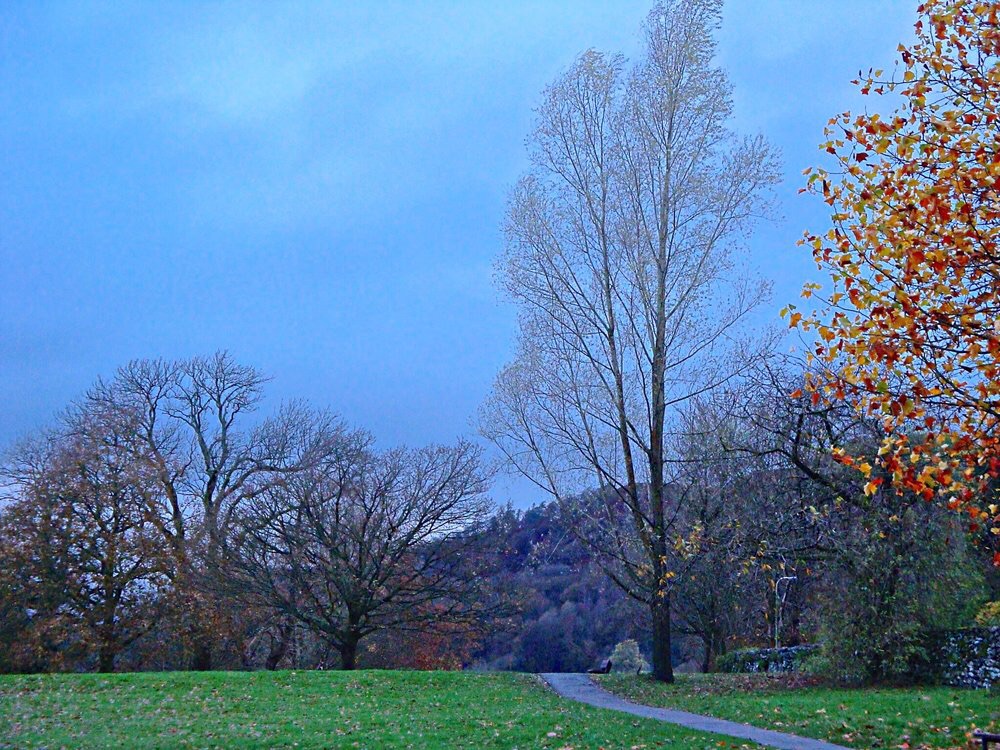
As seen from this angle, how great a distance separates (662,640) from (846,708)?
22.3 ft

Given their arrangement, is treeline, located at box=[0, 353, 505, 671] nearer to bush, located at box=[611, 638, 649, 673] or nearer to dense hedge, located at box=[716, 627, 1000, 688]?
bush, located at box=[611, 638, 649, 673]

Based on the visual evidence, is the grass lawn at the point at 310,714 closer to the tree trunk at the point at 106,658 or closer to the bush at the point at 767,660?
the bush at the point at 767,660

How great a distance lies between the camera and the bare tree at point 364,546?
2478cm

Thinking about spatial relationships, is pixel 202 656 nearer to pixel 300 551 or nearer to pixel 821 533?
pixel 300 551

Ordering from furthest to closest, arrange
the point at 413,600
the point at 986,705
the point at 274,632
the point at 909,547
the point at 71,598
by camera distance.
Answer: the point at 274,632 < the point at 413,600 < the point at 71,598 < the point at 909,547 < the point at 986,705

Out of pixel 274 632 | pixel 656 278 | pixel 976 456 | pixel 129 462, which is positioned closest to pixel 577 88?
pixel 656 278

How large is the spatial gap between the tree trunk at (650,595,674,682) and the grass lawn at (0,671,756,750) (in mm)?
2581

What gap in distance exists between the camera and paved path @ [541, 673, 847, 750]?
30.4 feet

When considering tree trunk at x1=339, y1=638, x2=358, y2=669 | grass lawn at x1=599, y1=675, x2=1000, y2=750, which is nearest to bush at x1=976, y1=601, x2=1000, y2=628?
grass lawn at x1=599, y1=675, x2=1000, y2=750

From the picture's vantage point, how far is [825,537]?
47.9 ft

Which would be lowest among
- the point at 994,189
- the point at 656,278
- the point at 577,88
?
the point at 994,189

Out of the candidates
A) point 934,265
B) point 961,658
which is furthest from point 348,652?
point 934,265

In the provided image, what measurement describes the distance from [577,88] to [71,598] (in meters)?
19.7

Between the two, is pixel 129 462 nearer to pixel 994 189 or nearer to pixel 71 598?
pixel 71 598
